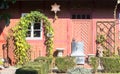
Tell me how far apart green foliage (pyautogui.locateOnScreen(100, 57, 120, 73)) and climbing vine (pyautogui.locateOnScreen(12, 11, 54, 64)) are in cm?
518

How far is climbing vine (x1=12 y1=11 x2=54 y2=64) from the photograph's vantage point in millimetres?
22797

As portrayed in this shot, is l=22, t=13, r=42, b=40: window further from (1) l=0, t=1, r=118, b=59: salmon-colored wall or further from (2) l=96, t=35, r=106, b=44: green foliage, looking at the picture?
(2) l=96, t=35, r=106, b=44: green foliage

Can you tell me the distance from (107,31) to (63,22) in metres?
2.55

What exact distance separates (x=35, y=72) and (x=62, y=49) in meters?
9.30

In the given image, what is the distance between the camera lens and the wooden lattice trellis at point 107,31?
23094 millimetres

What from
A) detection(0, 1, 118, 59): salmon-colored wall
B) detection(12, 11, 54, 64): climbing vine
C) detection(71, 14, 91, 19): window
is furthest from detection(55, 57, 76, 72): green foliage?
detection(71, 14, 91, 19): window

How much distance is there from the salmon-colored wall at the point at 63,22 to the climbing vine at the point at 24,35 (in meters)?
0.33

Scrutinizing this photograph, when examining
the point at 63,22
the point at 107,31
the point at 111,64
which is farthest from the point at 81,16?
the point at 111,64

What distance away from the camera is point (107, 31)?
23.2m

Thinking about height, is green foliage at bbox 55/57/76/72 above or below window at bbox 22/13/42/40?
below

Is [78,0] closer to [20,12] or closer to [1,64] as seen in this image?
[20,12]

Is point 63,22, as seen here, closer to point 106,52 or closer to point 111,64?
point 106,52

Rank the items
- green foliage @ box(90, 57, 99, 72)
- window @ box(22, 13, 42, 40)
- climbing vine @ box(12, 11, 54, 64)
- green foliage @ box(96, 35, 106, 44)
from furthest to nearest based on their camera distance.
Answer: window @ box(22, 13, 42, 40) < green foliage @ box(96, 35, 106, 44) < climbing vine @ box(12, 11, 54, 64) < green foliage @ box(90, 57, 99, 72)

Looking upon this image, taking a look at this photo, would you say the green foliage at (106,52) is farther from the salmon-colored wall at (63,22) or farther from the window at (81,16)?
the window at (81,16)
